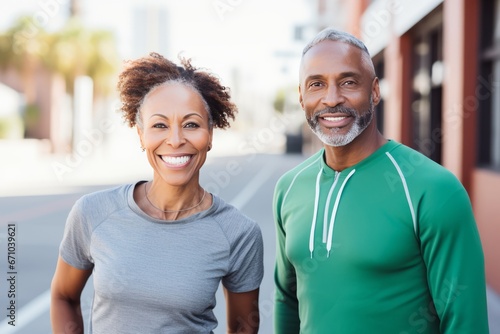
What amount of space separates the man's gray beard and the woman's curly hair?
1.40 feet

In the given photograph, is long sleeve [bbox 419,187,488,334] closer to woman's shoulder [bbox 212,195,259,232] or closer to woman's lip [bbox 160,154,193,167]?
woman's shoulder [bbox 212,195,259,232]

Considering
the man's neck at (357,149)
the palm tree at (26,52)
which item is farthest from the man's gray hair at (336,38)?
the palm tree at (26,52)

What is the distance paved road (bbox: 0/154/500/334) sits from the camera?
22.1 feet

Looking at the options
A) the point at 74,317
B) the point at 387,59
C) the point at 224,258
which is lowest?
the point at 74,317

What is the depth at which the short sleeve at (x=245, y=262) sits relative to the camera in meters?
2.68

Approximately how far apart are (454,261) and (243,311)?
890 mm

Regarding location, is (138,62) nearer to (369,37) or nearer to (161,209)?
(161,209)

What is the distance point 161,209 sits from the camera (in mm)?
2752

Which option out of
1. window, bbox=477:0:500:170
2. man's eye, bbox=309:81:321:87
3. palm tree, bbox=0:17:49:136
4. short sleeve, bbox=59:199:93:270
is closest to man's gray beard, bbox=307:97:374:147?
man's eye, bbox=309:81:321:87

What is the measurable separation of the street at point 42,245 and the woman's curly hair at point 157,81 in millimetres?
3189

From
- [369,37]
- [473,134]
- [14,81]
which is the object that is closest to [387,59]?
[369,37]

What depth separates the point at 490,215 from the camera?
7457 mm

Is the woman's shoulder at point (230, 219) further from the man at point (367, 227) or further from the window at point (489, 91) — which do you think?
the window at point (489, 91)

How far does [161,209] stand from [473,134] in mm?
6084
